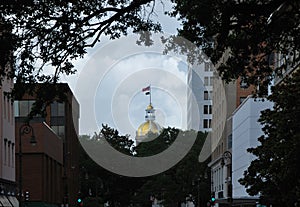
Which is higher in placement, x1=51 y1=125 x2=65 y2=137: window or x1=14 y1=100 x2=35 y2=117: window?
x1=14 y1=100 x2=35 y2=117: window

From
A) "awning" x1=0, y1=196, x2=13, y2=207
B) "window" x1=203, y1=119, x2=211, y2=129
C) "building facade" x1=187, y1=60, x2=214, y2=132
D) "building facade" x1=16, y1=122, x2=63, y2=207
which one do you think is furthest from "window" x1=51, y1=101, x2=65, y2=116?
"window" x1=203, y1=119, x2=211, y2=129

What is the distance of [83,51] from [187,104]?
169 m

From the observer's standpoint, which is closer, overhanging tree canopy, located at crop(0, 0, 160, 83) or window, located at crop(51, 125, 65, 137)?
overhanging tree canopy, located at crop(0, 0, 160, 83)

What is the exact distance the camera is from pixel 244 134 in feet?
241

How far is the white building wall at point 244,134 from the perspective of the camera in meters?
70.1

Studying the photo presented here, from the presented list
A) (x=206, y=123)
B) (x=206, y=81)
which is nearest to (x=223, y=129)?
(x=206, y=81)

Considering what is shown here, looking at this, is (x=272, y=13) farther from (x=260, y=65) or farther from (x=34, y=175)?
(x=34, y=175)

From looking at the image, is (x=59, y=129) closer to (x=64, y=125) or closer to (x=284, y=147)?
(x=64, y=125)

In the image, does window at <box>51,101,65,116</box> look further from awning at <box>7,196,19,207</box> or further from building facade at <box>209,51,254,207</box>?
awning at <box>7,196,19,207</box>

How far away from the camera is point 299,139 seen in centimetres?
3525

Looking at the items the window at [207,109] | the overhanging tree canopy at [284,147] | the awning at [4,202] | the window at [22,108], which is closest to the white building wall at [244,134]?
the overhanging tree canopy at [284,147]

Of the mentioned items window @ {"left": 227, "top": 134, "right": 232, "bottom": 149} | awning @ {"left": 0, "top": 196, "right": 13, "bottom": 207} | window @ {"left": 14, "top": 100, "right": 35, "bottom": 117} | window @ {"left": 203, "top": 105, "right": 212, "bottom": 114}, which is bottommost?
awning @ {"left": 0, "top": 196, "right": 13, "bottom": 207}

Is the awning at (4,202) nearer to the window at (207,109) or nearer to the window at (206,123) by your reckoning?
the window at (206,123)

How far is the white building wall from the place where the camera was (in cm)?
7006
